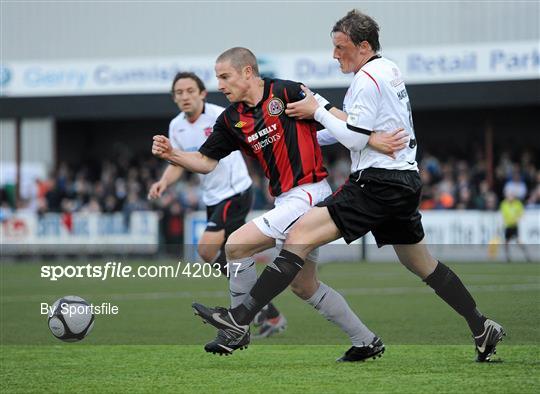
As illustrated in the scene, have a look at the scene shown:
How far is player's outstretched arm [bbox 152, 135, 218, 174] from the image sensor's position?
7.37 meters

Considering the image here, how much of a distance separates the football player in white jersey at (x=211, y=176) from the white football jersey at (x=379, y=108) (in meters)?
3.68

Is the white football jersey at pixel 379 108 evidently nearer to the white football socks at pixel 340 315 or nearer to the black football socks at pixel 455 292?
the black football socks at pixel 455 292

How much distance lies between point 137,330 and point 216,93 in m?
19.2

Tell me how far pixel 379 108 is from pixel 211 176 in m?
4.13

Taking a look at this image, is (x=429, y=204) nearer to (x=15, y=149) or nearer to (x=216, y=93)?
(x=216, y=93)

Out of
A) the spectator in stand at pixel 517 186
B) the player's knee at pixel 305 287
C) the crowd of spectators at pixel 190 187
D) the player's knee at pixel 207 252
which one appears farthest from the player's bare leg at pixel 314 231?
the spectator in stand at pixel 517 186

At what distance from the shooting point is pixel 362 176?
6.77m

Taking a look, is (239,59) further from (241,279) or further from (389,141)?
(241,279)

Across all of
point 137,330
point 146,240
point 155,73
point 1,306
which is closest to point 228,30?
point 155,73

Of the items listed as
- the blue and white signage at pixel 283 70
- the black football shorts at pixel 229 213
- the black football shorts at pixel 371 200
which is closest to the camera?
the black football shorts at pixel 371 200

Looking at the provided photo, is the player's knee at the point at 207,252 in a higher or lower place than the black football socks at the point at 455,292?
lower

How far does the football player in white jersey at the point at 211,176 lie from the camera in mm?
10273

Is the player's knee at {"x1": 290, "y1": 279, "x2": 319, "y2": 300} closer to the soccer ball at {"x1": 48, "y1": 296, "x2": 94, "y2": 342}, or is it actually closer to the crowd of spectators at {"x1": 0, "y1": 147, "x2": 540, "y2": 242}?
the soccer ball at {"x1": 48, "y1": 296, "x2": 94, "y2": 342}

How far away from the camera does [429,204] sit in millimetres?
24484
